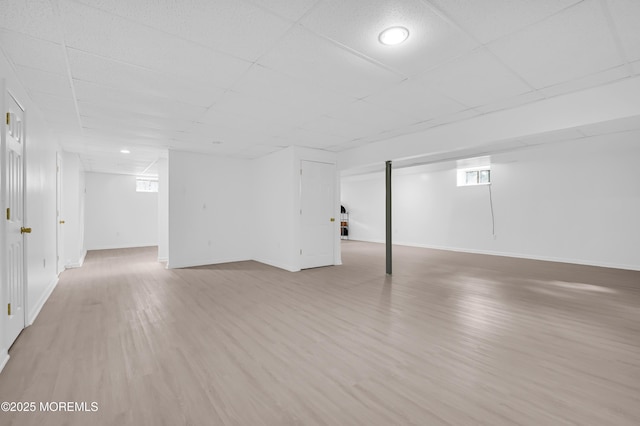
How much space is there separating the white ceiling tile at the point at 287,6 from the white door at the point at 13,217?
2.32 m

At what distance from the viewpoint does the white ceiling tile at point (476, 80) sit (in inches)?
99.7

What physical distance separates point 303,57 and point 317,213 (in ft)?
13.0

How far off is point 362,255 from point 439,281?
3.10 meters

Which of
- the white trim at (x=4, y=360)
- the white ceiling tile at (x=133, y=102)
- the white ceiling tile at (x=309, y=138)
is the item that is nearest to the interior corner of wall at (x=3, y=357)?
the white trim at (x=4, y=360)

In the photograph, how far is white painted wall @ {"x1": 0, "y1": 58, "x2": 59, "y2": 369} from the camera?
9.17ft

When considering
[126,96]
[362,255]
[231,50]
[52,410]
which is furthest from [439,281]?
[126,96]

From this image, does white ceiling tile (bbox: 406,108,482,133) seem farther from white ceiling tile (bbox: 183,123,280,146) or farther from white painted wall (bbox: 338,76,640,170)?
white ceiling tile (bbox: 183,123,280,146)

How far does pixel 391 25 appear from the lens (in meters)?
1.98

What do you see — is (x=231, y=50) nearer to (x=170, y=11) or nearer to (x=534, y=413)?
(x=170, y=11)

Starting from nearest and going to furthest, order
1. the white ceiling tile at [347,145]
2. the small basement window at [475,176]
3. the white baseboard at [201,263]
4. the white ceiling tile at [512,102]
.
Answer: the white ceiling tile at [512,102] < the white ceiling tile at [347,145] < the white baseboard at [201,263] < the small basement window at [475,176]

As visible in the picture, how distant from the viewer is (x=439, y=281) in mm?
4941

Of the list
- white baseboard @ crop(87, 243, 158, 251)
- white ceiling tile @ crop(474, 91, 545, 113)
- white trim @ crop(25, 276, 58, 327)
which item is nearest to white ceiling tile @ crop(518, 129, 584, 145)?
white ceiling tile @ crop(474, 91, 545, 113)

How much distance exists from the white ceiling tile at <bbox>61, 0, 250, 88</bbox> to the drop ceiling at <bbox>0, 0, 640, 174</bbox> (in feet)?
0.04

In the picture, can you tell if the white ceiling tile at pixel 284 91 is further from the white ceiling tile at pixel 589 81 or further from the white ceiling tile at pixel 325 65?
the white ceiling tile at pixel 589 81
